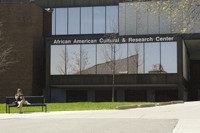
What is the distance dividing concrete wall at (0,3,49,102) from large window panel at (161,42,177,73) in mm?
14184

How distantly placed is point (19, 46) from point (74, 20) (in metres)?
11.7

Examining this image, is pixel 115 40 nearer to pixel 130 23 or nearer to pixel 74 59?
pixel 74 59

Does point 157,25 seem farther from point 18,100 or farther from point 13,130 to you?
point 13,130

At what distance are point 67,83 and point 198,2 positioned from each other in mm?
40107

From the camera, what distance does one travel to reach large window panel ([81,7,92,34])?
60594 mm

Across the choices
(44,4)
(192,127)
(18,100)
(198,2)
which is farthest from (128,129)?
Result: (44,4)

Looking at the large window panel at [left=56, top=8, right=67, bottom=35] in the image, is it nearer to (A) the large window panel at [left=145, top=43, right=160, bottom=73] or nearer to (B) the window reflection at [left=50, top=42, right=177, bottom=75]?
(B) the window reflection at [left=50, top=42, right=177, bottom=75]

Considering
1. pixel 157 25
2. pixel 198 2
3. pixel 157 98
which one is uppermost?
pixel 157 25

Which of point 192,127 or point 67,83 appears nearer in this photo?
point 192,127

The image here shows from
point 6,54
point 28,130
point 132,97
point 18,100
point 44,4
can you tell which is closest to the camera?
point 28,130

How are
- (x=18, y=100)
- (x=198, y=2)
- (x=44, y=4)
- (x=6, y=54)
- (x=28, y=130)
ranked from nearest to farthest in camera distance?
(x=198, y=2) → (x=28, y=130) → (x=18, y=100) → (x=6, y=54) → (x=44, y=4)

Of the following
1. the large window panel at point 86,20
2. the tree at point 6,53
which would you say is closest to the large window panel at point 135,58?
the large window panel at point 86,20

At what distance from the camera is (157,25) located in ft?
185

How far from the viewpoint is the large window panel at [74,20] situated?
60625 millimetres
